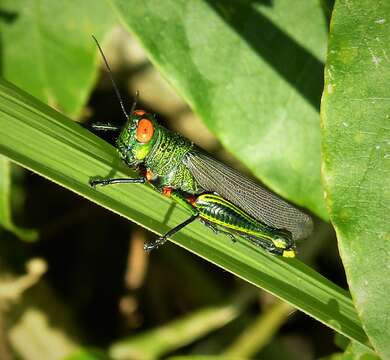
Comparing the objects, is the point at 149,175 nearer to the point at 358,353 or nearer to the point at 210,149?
the point at 358,353

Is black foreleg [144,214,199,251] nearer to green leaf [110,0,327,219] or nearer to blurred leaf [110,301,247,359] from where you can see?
green leaf [110,0,327,219]

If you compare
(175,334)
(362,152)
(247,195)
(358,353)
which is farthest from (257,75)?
(175,334)

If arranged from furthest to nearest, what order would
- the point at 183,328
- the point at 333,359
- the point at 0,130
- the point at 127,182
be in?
1. the point at 183,328
2. the point at 333,359
3. the point at 127,182
4. the point at 0,130

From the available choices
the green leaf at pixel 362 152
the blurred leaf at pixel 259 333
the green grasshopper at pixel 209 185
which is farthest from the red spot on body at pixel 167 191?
the blurred leaf at pixel 259 333

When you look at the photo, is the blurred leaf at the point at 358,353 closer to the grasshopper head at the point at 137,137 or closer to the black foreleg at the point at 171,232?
the black foreleg at the point at 171,232

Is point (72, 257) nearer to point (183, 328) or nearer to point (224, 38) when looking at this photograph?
point (183, 328)

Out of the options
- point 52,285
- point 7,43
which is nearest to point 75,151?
point 7,43
